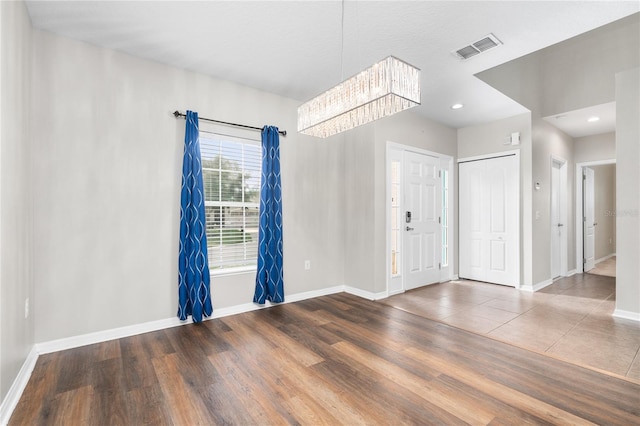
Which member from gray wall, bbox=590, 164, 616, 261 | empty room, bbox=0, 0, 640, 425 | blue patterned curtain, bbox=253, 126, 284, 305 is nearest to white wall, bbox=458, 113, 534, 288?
empty room, bbox=0, 0, 640, 425

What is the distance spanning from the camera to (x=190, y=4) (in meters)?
2.29

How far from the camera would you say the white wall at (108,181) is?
8.52ft

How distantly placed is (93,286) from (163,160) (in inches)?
52.5

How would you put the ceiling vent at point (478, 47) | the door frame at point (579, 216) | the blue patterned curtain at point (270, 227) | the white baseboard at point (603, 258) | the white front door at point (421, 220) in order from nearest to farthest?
the ceiling vent at point (478, 47), the blue patterned curtain at point (270, 227), the white front door at point (421, 220), the door frame at point (579, 216), the white baseboard at point (603, 258)

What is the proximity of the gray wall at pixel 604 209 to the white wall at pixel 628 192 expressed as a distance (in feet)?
12.8

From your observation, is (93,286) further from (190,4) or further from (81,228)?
(190,4)

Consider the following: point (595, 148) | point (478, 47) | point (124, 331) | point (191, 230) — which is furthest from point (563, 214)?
point (124, 331)

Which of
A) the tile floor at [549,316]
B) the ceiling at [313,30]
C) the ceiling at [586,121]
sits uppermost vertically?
the ceiling at [313,30]

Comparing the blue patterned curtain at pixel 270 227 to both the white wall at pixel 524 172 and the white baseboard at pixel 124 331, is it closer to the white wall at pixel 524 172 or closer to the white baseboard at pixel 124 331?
the white baseboard at pixel 124 331

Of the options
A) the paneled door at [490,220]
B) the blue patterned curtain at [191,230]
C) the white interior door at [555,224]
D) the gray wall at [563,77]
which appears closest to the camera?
the blue patterned curtain at [191,230]

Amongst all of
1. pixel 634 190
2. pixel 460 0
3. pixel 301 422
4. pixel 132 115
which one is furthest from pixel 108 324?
pixel 634 190

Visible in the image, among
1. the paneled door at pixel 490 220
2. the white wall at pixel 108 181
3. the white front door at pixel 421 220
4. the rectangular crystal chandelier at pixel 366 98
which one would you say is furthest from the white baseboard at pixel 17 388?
the paneled door at pixel 490 220

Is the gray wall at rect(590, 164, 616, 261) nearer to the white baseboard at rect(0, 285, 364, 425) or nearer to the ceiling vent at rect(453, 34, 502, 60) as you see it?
the ceiling vent at rect(453, 34, 502, 60)

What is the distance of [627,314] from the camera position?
3350mm
